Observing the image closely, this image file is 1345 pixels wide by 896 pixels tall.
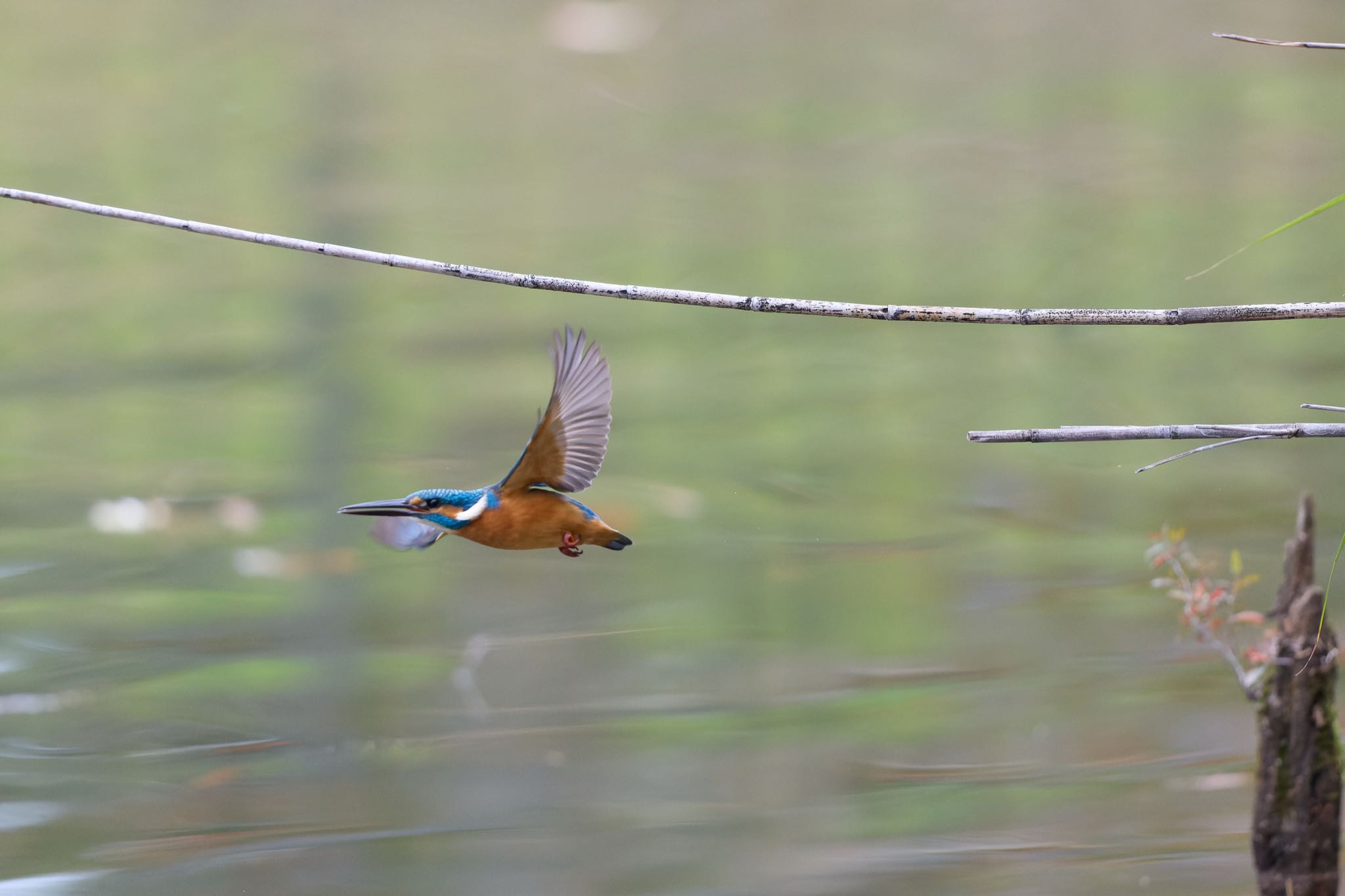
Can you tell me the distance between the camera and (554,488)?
2.30 ft

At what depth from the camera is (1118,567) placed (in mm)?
2400

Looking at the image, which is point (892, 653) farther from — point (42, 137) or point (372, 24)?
point (42, 137)

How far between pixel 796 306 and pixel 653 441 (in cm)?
196

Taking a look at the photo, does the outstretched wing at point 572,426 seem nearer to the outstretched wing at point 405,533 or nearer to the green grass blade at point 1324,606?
the outstretched wing at point 405,533

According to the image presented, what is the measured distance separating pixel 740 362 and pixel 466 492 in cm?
201

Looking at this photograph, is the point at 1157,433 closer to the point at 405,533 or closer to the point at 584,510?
the point at 584,510

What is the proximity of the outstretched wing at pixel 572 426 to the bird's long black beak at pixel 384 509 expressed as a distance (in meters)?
0.05

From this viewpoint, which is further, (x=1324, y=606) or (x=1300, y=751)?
(x=1300, y=751)

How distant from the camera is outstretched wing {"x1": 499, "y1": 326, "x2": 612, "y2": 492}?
681mm

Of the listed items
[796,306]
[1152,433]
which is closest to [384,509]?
[796,306]

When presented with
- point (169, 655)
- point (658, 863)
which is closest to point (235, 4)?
point (169, 655)

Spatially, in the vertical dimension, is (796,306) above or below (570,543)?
above

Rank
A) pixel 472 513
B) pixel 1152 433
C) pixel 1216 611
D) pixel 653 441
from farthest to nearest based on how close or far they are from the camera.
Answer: pixel 653 441 → pixel 1216 611 → pixel 472 513 → pixel 1152 433

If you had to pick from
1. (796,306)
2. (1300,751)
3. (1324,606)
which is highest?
(796,306)
